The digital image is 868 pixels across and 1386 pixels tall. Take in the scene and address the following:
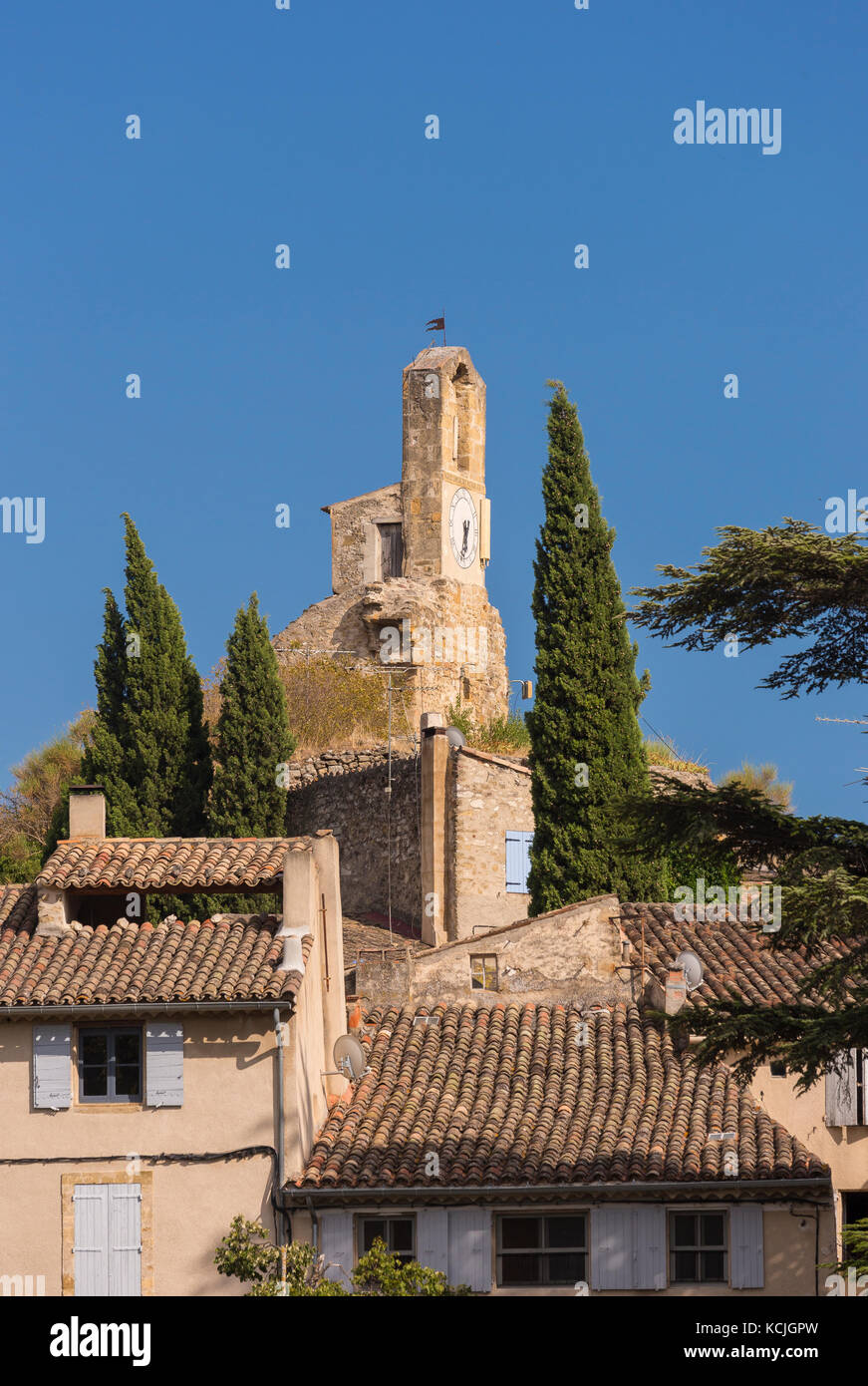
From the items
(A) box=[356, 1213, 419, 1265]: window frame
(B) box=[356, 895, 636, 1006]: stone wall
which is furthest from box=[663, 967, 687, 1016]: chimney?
(A) box=[356, 1213, 419, 1265]: window frame

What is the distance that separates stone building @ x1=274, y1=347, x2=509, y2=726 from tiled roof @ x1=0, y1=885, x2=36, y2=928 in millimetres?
18274

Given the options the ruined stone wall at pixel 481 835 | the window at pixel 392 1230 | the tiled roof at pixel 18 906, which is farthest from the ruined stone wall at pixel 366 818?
the window at pixel 392 1230

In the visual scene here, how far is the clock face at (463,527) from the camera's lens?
46438 mm

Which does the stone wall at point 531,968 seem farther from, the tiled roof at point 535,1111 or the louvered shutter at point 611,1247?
the louvered shutter at point 611,1247

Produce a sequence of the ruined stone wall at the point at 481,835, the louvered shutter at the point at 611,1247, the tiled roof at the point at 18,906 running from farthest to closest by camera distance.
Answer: the ruined stone wall at the point at 481,835 → the tiled roof at the point at 18,906 → the louvered shutter at the point at 611,1247

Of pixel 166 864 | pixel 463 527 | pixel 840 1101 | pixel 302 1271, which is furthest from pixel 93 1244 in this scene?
pixel 463 527

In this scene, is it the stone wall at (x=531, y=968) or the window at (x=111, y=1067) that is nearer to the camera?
the window at (x=111, y=1067)

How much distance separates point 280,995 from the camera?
866 inches

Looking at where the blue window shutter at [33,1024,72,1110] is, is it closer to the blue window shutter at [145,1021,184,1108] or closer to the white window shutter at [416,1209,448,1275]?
the blue window shutter at [145,1021,184,1108]

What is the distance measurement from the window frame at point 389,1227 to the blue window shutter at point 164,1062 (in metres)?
2.50

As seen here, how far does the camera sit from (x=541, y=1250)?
2214cm
